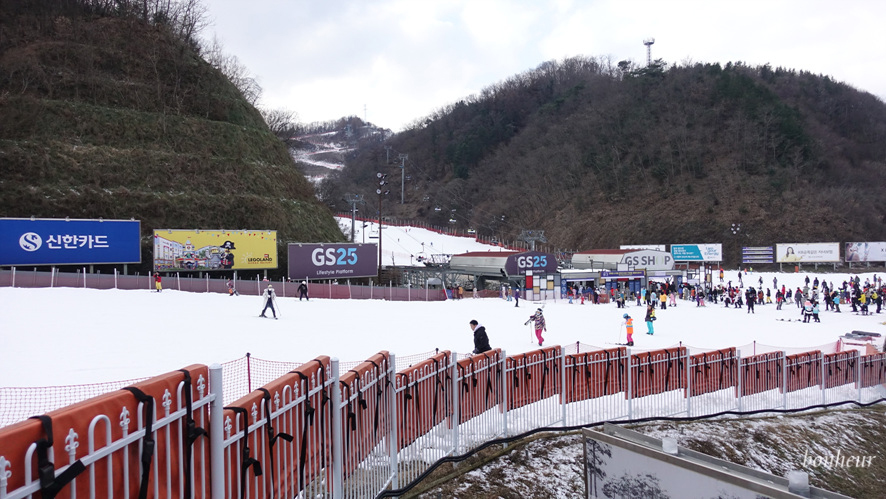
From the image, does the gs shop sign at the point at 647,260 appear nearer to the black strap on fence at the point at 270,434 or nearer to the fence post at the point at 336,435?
the fence post at the point at 336,435

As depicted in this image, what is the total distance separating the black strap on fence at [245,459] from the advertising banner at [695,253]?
198 feet

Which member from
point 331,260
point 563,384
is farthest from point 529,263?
point 563,384

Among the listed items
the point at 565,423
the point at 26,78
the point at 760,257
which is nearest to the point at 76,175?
the point at 26,78

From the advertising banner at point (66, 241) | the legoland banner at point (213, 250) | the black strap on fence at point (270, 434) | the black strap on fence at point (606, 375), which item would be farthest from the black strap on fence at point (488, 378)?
the legoland banner at point (213, 250)

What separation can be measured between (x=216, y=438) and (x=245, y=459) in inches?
12.0

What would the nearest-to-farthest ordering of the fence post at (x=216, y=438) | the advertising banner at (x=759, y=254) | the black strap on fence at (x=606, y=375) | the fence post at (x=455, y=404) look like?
the fence post at (x=216, y=438) < the fence post at (x=455, y=404) < the black strap on fence at (x=606, y=375) < the advertising banner at (x=759, y=254)

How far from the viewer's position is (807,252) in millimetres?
58750

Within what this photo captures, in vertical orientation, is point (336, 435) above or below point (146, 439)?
below

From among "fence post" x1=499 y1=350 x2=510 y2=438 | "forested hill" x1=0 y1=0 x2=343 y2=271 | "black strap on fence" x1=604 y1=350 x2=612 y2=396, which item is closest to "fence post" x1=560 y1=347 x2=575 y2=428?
"black strap on fence" x1=604 y1=350 x2=612 y2=396

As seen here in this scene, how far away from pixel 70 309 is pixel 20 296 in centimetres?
375

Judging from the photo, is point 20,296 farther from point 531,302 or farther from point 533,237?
point 533,237

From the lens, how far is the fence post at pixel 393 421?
648 centimetres

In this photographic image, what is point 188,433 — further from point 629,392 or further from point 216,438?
point 629,392

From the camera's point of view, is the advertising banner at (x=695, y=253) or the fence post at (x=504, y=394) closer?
the fence post at (x=504, y=394)
